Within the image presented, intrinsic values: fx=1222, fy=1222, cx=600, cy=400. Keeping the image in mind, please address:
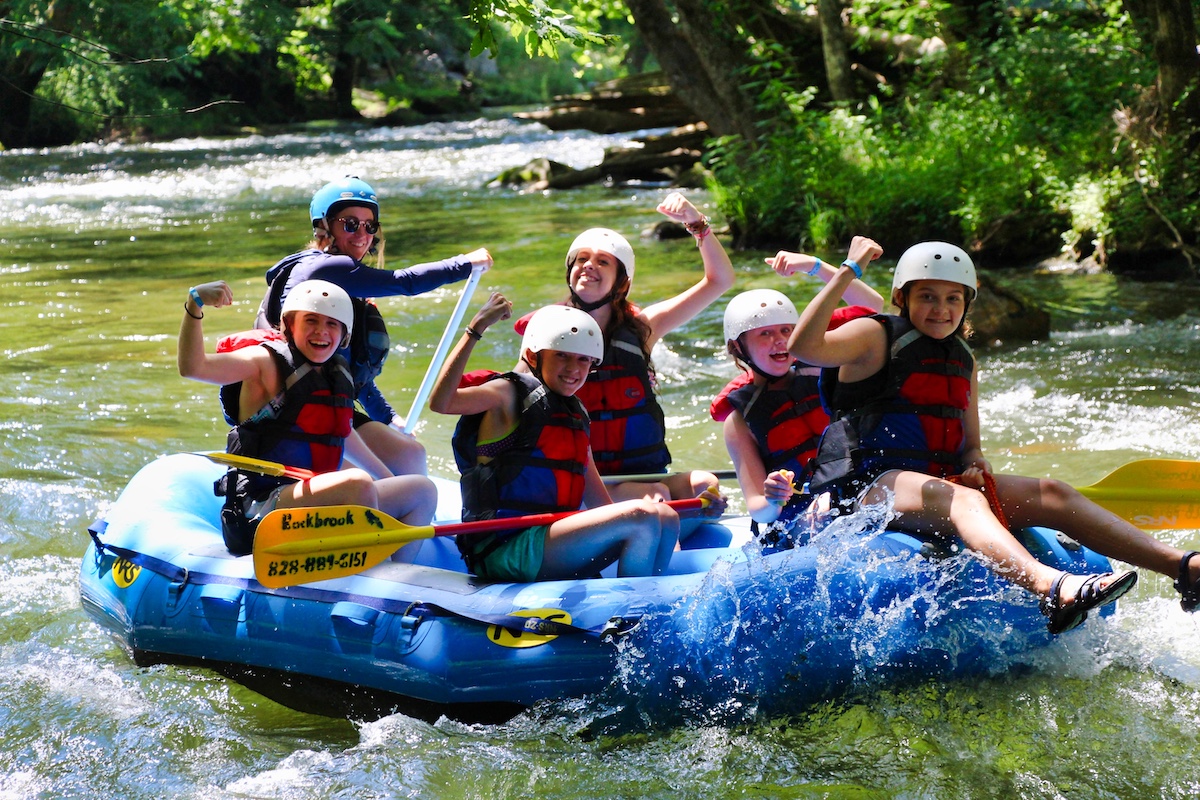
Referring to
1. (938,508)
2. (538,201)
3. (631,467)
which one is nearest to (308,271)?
(631,467)

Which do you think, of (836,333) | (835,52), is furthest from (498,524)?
(835,52)

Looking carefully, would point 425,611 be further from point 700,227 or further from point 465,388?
point 700,227

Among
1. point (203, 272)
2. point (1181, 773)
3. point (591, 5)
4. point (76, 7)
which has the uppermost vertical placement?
point (76, 7)

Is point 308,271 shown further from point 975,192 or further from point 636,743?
point 975,192

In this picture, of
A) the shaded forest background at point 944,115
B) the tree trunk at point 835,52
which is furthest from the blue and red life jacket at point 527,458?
the tree trunk at point 835,52

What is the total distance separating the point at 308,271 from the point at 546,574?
4.84 feet

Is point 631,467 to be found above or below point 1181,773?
above

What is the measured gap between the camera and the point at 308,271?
14.5 feet

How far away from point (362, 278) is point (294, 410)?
637 millimetres

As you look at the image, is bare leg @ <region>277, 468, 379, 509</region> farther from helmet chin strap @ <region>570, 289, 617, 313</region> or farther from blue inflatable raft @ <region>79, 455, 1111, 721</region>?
helmet chin strap @ <region>570, 289, 617, 313</region>

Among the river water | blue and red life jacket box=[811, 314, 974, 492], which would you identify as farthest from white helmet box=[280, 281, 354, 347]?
blue and red life jacket box=[811, 314, 974, 492]

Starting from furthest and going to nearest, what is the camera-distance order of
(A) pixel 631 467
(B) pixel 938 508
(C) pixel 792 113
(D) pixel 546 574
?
(C) pixel 792 113, (A) pixel 631 467, (D) pixel 546 574, (B) pixel 938 508

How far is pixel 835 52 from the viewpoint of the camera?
13.0m

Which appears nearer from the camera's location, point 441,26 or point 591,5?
point 591,5
